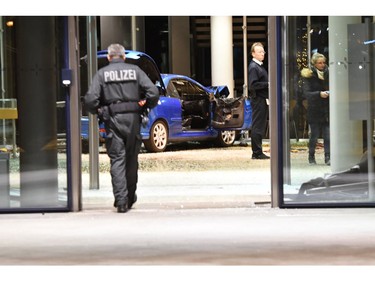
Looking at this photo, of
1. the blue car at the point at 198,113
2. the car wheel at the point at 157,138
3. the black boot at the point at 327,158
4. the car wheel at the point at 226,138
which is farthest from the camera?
the car wheel at the point at 226,138

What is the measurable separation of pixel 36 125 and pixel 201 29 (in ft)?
48.9

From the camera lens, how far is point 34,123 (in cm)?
958

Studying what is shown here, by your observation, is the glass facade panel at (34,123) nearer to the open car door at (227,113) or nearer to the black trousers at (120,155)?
the black trousers at (120,155)

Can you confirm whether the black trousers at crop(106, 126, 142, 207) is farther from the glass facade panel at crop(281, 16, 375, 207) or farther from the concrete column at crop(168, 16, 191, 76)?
the concrete column at crop(168, 16, 191, 76)

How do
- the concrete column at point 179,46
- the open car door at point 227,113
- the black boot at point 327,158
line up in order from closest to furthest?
1. the black boot at point 327,158
2. the open car door at point 227,113
3. the concrete column at point 179,46

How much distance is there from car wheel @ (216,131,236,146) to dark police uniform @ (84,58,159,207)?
763cm

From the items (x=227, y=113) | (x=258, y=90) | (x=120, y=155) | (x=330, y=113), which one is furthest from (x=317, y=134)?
(x=227, y=113)

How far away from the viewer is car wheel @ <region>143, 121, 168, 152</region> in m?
15.5

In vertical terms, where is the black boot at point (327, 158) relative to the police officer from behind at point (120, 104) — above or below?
below

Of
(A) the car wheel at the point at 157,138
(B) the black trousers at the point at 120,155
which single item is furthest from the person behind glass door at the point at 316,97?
(A) the car wheel at the point at 157,138

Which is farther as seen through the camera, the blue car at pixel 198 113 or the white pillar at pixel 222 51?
the white pillar at pixel 222 51

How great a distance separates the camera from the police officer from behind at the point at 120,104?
9.44 m

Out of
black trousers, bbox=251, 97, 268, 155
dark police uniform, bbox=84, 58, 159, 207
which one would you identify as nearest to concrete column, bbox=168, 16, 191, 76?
black trousers, bbox=251, 97, 268, 155

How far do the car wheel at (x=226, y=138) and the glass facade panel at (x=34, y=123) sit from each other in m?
7.71
